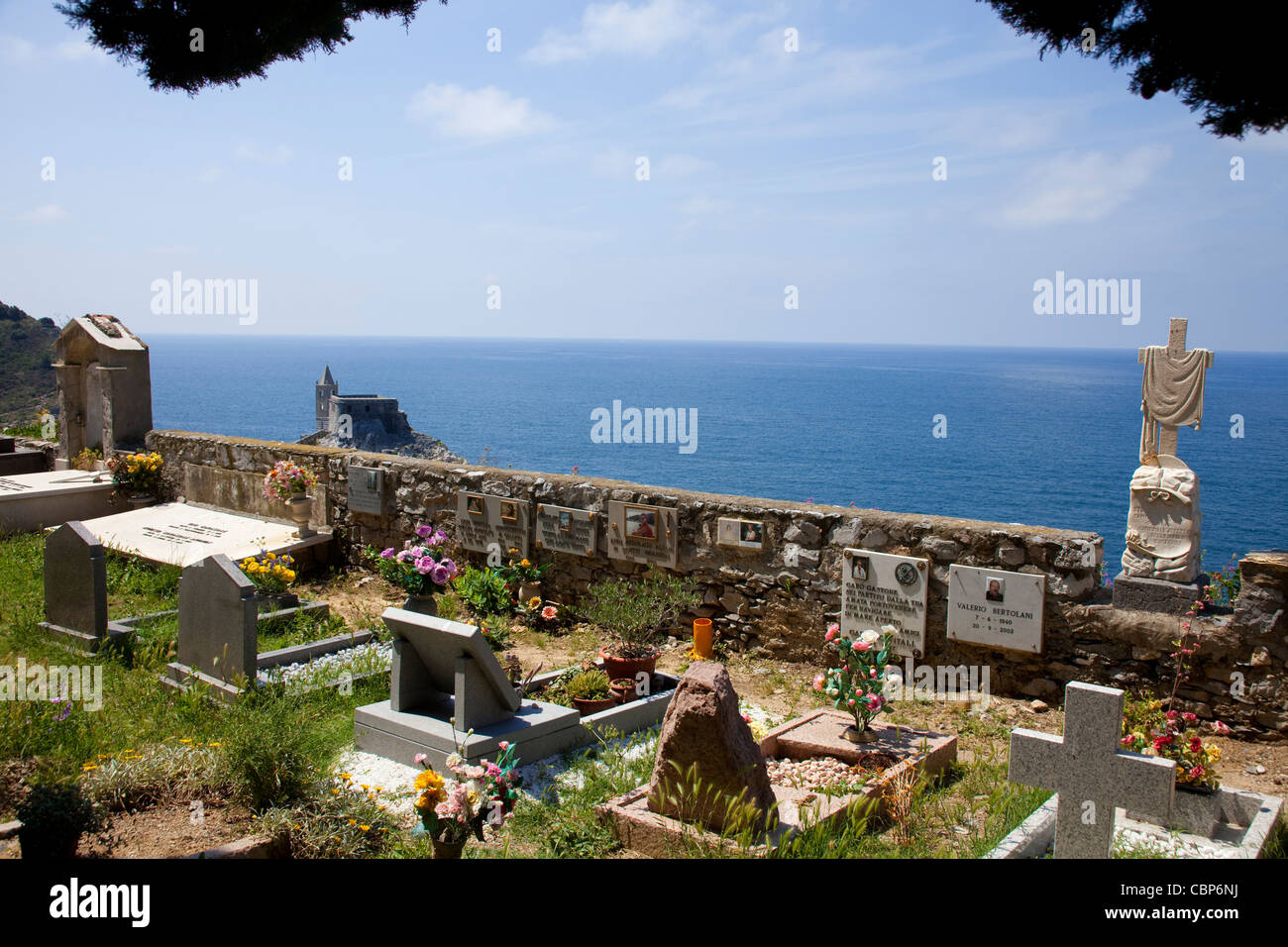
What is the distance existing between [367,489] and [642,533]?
3739 mm

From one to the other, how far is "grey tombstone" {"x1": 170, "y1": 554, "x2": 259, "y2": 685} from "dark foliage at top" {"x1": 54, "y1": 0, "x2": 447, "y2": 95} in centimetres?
322

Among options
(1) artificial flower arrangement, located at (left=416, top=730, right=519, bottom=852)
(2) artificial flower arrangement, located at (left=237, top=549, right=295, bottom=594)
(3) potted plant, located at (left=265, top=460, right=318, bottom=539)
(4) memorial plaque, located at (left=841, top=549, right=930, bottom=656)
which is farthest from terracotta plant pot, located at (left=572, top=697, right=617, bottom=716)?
(3) potted plant, located at (left=265, top=460, right=318, bottom=539)

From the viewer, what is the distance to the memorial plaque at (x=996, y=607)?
22.7ft

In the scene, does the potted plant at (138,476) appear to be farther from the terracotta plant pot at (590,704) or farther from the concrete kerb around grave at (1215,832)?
the concrete kerb around grave at (1215,832)

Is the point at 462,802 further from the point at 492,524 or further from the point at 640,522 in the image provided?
the point at 492,524

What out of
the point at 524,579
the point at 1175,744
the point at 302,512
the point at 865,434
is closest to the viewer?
the point at 1175,744

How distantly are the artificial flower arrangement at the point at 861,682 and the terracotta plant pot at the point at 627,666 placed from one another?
1399mm

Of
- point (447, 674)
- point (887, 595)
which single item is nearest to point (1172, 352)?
point (887, 595)

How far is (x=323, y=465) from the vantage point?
11273 millimetres

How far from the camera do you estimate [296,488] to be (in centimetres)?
1112

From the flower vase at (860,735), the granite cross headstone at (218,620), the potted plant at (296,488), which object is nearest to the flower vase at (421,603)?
the granite cross headstone at (218,620)

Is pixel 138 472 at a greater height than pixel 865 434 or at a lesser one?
greater
